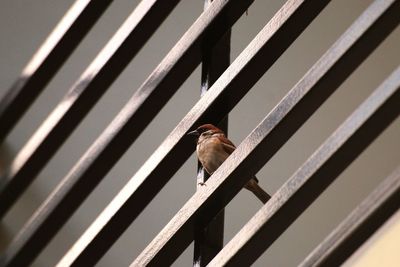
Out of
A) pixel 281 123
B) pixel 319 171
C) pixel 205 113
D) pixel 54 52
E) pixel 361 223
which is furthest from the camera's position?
pixel 54 52

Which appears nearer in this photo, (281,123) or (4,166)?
(281,123)

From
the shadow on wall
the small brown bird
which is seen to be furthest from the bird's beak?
the shadow on wall

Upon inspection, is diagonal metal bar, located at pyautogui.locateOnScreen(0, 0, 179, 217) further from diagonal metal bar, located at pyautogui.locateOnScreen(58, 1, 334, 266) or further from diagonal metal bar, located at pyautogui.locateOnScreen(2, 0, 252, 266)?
diagonal metal bar, located at pyautogui.locateOnScreen(58, 1, 334, 266)

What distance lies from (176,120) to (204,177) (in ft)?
5.87

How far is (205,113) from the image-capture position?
5.65 feet

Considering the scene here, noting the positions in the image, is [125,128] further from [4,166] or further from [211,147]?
[4,166]

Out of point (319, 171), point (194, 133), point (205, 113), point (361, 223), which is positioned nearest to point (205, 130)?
point (194, 133)

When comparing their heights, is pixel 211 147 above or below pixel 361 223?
below

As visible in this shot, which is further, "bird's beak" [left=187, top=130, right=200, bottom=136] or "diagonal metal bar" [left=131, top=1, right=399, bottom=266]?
"bird's beak" [left=187, top=130, right=200, bottom=136]

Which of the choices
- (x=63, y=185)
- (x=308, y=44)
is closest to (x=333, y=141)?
(x=63, y=185)

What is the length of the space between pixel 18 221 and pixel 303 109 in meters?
2.34

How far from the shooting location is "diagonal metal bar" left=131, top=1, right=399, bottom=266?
140 cm

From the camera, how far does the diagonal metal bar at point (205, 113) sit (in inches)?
64.9

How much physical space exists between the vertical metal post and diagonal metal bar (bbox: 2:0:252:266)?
0.02m
